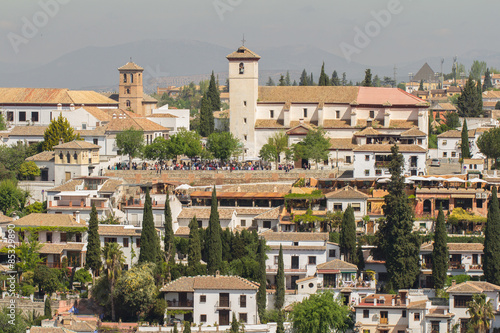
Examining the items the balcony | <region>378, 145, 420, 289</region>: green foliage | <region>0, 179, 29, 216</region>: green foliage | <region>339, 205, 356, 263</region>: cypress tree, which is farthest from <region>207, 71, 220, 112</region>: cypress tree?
the balcony

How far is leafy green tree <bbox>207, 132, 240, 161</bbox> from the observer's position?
68.9 meters

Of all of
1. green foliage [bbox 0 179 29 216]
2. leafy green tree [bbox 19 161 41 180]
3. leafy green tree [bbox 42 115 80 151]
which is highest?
leafy green tree [bbox 42 115 80 151]

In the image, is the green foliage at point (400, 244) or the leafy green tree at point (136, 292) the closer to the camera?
the leafy green tree at point (136, 292)

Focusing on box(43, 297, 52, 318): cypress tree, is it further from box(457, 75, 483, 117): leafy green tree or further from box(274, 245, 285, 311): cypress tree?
box(457, 75, 483, 117): leafy green tree

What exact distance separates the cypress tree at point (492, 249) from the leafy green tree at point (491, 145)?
18856 mm

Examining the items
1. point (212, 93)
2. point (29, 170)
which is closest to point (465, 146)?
point (212, 93)

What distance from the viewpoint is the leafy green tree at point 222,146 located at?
68938mm

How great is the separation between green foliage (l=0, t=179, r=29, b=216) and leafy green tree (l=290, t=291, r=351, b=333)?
22.2 metres

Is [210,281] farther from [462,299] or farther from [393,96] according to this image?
[393,96]

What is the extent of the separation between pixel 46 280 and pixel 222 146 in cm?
2123

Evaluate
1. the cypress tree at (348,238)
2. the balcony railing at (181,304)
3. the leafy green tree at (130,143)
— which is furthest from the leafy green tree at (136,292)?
the leafy green tree at (130,143)

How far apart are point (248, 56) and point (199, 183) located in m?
15.1

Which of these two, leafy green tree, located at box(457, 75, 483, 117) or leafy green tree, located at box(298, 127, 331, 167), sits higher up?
leafy green tree, located at box(457, 75, 483, 117)

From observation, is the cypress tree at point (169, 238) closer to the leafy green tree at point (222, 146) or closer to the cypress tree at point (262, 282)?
the cypress tree at point (262, 282)
